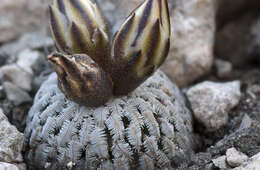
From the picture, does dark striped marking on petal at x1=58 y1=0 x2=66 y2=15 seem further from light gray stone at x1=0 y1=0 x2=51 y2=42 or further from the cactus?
light gray stone at x1=0 y1=0 x2=51 y2=42

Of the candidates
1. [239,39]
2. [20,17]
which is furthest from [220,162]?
[20,17]

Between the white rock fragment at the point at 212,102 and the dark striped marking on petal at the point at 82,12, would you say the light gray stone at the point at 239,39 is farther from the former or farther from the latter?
the dark striped marking on petal at the point at 82,12

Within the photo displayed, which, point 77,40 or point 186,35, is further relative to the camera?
point 186,35

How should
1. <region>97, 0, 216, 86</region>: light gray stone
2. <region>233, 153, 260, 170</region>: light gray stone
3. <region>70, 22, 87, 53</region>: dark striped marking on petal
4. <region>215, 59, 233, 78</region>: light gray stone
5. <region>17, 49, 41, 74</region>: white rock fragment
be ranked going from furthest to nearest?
<region>215, 59, 233, 78</region>: light gray stone, <region>97, 0, 216, 86</region>: light gray stone, <region>17, 49, 41, 74</region>: white rock fragment, <region>70, 22, 87, 53</region>: dark striped marking on petal, <region>233, 153, 260, 170</region>: light gray stone

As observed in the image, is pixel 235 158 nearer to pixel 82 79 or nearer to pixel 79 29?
pixel 82 79

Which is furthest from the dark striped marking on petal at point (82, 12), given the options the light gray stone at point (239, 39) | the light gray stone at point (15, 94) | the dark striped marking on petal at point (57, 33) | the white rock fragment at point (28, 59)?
the light gray stone at point (239, 39)

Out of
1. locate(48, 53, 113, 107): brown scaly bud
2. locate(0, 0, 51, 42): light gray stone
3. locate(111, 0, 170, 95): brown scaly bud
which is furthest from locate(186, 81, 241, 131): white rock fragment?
locate(0, 0, 51, 42): light gray stone
